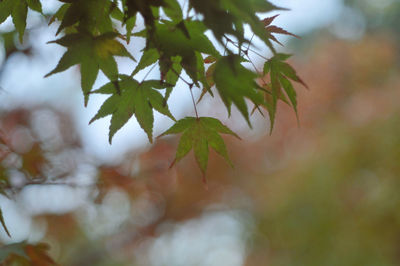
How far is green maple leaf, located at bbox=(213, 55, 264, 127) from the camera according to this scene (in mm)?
428

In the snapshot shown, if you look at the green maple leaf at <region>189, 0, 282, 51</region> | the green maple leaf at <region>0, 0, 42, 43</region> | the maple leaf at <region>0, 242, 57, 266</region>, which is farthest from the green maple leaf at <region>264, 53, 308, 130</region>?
the maple leaf at <region>0, 242, 57, 266</region>

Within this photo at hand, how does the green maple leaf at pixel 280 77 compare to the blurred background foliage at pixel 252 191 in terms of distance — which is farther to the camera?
the blurred background foliage at pixel 252 191

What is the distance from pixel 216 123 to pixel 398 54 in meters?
10.3

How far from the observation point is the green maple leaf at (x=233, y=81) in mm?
428

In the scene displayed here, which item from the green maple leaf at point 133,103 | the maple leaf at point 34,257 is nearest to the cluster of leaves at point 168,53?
the green maple leaf at point 133,103

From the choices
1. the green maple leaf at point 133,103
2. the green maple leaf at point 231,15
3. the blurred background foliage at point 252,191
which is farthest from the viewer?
the blurred background foliage at point 252,191

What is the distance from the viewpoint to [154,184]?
2.79 m

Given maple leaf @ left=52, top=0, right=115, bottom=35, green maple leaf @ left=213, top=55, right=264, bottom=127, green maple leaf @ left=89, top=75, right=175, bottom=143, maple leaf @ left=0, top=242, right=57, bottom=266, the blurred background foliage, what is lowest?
maple leaf @ left=0, top=242, right=57, bottom=266

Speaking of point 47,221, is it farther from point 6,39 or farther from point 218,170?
point 218,170

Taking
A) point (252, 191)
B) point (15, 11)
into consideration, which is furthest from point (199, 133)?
point (252, 191)

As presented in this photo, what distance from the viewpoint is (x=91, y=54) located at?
1.64ft

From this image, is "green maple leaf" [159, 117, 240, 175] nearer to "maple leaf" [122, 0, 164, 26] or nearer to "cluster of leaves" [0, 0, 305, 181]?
"cluster of leaves" [0, 0, 305, 181]

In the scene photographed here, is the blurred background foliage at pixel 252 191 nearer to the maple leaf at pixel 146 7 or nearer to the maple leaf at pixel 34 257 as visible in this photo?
the maple leaf at pixel 34 257

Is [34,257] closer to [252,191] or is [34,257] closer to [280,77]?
[280,77]
